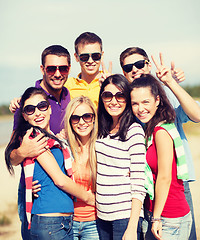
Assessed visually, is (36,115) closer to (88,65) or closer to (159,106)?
(159,106)

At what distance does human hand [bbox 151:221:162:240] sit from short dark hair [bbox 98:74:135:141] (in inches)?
36.7

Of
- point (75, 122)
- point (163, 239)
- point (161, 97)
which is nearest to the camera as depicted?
point (163, 239)

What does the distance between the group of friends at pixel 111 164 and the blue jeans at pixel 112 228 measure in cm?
1

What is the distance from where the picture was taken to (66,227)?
134 inches

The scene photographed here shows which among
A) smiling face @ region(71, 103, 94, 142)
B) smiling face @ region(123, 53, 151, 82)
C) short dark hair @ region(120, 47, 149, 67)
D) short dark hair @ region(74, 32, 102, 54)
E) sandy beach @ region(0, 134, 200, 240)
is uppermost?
short dark hair @ region(74, 32, 102, 54)

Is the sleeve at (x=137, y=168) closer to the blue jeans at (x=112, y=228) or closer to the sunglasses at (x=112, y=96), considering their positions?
the blue jeans at (x=112, y=228)

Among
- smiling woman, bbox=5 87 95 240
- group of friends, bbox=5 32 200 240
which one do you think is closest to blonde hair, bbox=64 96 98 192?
group of friends, bbox=5 32 200 240

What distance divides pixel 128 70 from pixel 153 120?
1218 mm

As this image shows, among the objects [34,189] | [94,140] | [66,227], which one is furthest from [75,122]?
[66,227]

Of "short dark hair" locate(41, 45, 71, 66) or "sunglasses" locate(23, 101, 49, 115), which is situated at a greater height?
"short dark hair" locate(41, 45, 71, 66)

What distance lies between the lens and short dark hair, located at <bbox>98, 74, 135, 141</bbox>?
357 centimetres

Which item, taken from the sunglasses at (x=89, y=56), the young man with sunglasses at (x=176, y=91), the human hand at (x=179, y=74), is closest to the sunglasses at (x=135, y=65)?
the young man with sunglasses at (x=176, y=91)

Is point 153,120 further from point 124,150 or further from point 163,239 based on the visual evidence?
point 163,239

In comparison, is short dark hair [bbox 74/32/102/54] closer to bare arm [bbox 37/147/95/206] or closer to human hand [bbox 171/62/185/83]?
human hand [bbox 171/62/185/83]
